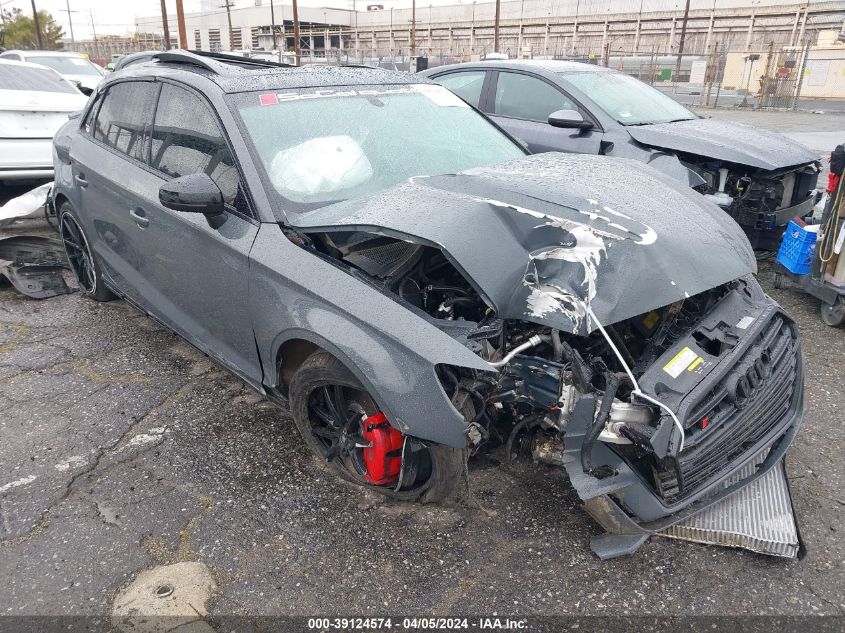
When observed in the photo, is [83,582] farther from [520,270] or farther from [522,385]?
[520,270]

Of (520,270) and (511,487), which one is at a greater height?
(520,270)

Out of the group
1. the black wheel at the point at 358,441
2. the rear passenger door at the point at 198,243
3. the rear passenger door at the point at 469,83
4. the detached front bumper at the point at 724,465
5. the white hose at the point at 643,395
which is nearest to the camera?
the white hose at the point at 643,395

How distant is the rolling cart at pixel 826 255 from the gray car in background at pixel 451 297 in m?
1.97

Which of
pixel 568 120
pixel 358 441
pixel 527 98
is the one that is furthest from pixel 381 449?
pixel 527 98

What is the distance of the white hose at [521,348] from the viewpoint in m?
2.25

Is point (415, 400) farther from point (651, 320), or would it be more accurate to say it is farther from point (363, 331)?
point (651, 320)

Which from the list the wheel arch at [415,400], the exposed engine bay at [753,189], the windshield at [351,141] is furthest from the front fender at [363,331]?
the exposed engine bay at [753,189]

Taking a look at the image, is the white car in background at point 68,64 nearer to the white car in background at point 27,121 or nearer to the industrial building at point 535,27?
the white car in background at point 27,121

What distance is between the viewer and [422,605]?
2266 millimetres

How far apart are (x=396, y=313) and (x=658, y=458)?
3.40ft

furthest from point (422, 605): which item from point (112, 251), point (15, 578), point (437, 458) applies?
point (112, 251)

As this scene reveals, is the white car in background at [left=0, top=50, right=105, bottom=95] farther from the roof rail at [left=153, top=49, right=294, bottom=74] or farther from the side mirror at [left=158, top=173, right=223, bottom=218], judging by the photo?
the side mirror at [left=158, top=173, right=223, bottom=218]

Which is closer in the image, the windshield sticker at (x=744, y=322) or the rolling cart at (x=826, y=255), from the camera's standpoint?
the windshield sticker at (x=744, y=322)

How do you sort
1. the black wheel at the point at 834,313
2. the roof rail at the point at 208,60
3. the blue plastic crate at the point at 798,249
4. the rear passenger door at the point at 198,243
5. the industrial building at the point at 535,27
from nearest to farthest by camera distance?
1. the rear passenger door at the point at 198,243
2. the roof rail at the point at 208,60
3. the black wheel at the point at 834,313
4. the blue plastic crate at the point at 798,249
5. the industrial building at the point at 535,27
